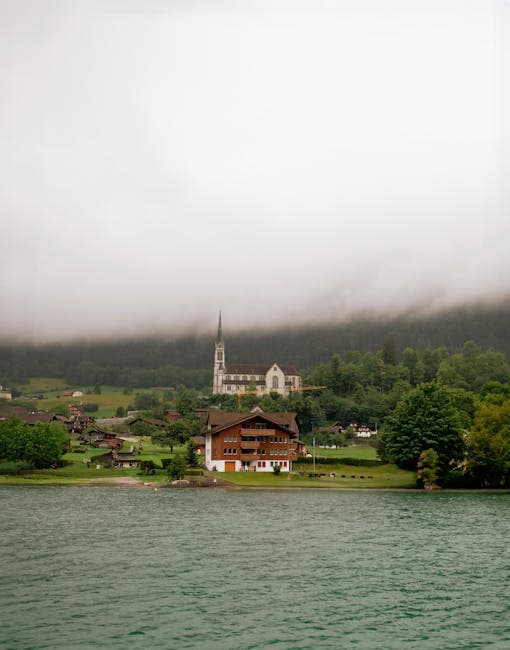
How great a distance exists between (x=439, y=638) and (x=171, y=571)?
61.5ft

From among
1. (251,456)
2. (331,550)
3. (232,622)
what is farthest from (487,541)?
(251,456)

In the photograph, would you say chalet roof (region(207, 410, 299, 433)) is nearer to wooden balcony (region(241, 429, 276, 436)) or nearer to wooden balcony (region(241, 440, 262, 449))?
wooden balcony (region(241, 429, 276, 436))

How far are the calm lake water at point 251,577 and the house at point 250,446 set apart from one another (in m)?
46.7

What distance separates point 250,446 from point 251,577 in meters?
82.2

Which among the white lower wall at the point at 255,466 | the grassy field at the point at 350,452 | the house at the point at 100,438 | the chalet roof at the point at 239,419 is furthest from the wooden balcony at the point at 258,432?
the house at the point at 100,438

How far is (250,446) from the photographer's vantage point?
127 metres

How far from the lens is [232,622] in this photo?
35344 millimetres

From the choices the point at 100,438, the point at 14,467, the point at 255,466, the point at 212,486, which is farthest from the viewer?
the point at 100,438

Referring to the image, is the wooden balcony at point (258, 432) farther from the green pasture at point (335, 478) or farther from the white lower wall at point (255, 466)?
the green pasture at point (335, 478)

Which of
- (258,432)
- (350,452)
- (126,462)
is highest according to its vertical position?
(258,432)

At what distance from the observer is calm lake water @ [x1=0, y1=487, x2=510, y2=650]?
111 ft

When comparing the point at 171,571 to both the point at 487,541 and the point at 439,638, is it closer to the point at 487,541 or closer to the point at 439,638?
the point at 439,638

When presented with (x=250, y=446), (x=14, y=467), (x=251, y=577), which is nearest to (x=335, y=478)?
(x=250, y=446)

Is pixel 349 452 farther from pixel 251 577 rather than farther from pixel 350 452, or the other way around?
pixel 251 577
